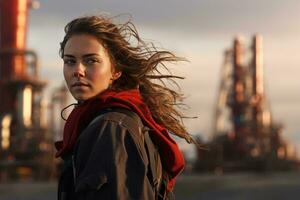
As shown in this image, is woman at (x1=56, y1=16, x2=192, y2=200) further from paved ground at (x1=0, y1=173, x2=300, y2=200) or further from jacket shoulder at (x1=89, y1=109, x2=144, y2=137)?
paved ground at (x1=0, y1=173, x2=300, y2=200)

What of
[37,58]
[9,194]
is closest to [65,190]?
[9,194]

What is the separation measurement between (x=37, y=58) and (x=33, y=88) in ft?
6.26

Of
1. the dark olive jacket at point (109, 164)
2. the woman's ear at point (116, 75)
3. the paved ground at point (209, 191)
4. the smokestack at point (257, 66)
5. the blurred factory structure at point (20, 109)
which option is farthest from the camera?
the smokestack at point (257, 66)

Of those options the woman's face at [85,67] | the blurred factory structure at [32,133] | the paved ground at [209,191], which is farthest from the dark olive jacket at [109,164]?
the blurred factory structure at [32,133]

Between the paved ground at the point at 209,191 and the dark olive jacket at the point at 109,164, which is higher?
the dark olive jacket at the point at 109,164

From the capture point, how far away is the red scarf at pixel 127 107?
7.00 feet

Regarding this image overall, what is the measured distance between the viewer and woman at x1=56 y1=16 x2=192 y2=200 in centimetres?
196

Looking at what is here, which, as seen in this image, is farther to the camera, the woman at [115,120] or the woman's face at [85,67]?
the woman's face at [85,67]

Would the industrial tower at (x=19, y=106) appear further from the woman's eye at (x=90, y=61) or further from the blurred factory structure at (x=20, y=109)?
the woman's eye at (x=90, y=61)

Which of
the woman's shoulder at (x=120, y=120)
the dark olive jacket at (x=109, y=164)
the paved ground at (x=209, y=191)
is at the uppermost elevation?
the woman's shoulder at (x=120, y=120)

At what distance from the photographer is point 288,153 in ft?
181

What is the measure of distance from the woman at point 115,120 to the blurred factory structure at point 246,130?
46.1 meters

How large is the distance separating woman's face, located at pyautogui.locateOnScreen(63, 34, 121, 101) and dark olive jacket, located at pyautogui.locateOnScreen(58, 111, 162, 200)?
17 cm

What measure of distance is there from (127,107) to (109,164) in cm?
25
